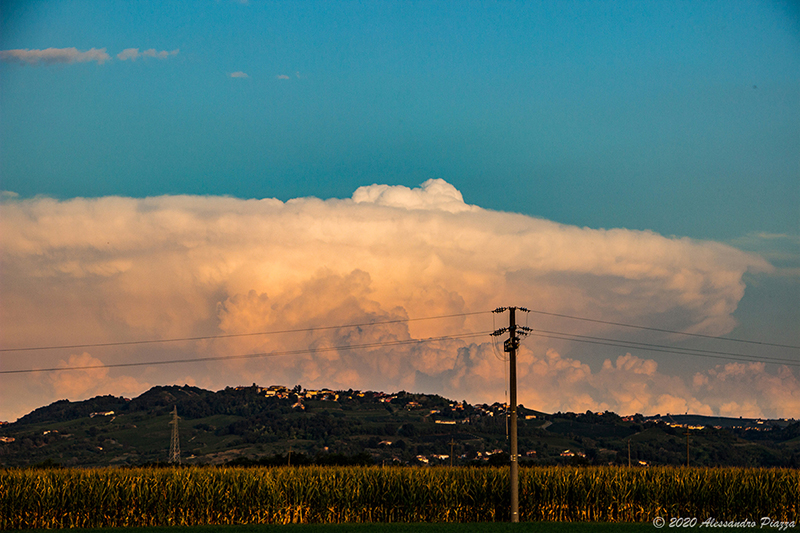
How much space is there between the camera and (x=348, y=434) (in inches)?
6161

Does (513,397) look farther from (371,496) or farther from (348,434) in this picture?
(348,434)

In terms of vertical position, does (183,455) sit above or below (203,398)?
below

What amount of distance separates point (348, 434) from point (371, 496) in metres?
118

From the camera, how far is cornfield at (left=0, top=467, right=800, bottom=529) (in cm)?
3834

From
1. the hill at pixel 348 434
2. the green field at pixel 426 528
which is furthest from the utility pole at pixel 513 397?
the hill at pixel 348 434

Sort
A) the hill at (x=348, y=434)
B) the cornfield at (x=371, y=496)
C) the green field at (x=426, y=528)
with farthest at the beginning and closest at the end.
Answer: the hill at (x=348, y=434), the cornfield at (x=371, y=496), the green field at (x=426, y=528)

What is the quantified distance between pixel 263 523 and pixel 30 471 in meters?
12.5

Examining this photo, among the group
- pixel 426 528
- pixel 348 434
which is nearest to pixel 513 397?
pixel 426 528

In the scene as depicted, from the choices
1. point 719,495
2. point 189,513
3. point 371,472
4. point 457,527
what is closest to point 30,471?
point 189,513

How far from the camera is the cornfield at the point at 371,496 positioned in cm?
3834

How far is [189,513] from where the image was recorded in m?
38.9

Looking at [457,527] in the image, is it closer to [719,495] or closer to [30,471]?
[719,495]

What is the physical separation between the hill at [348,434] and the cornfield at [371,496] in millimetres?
69934

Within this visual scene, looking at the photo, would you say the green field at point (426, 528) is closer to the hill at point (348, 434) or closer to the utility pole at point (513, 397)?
the utility pole at point (513, 397)
